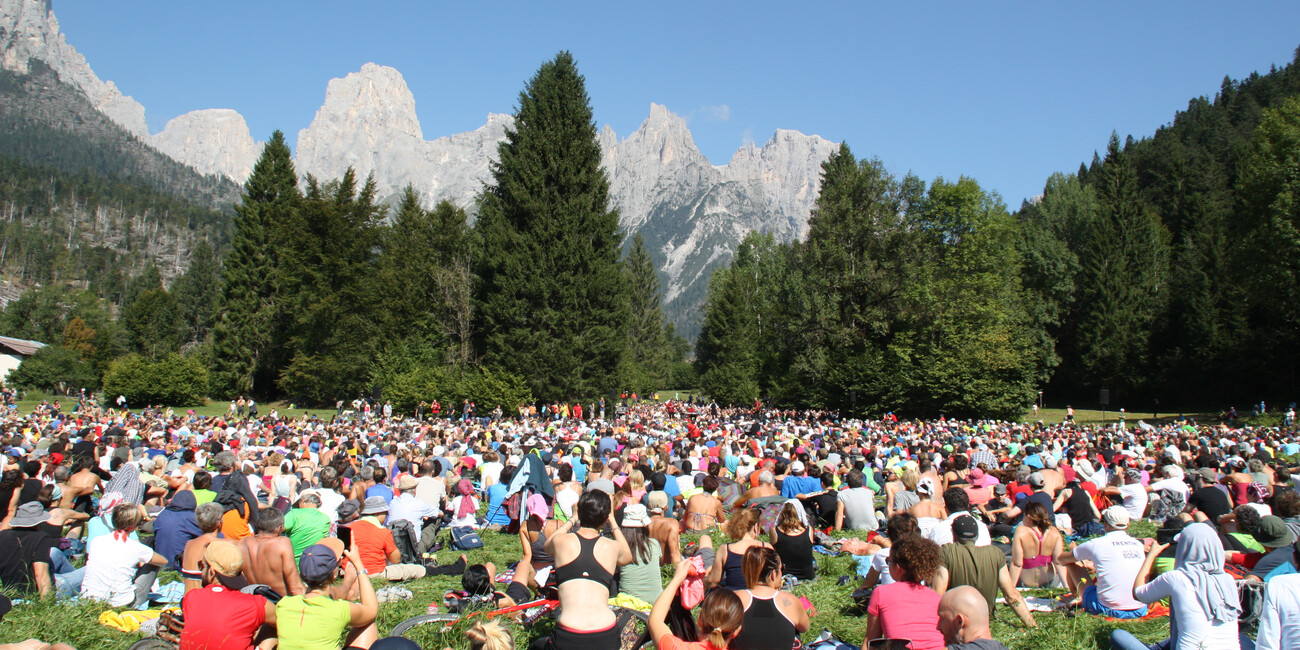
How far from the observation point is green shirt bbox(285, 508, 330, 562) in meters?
6.52

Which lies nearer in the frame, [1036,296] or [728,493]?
[728,493]

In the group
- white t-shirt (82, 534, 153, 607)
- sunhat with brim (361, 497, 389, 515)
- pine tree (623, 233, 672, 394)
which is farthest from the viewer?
pine tree (623, 233, 672, 394)

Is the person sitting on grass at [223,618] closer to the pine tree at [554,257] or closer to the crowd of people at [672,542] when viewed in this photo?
the crowd of people at [672,542]

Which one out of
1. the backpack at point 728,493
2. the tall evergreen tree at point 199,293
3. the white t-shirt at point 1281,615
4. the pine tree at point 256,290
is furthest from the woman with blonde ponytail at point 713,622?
the tall evergreen tree at point 199,293

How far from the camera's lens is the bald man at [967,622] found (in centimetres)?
380

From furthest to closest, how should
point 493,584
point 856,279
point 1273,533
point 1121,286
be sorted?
point 1121,286 < point 856,279 < point 493,584 < point 1273,533

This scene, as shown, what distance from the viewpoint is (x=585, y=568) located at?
4.68 metres

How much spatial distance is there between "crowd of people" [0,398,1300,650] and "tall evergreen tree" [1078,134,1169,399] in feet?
119

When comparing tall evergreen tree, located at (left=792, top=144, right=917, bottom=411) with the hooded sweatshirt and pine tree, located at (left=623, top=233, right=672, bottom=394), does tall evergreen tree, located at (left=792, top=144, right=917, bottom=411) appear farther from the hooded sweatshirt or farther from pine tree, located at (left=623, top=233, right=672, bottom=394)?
pine tree, located at (left=623, top=233, right=672, bottom=394)

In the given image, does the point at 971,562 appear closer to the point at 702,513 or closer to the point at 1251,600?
the point at 1251,600

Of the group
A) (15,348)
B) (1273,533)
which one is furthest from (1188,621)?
(15,348)

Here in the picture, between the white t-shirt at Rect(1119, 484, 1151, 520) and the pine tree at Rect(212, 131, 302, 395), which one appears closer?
the white t-shirt at Rect(1119, 484, 1151, 520)

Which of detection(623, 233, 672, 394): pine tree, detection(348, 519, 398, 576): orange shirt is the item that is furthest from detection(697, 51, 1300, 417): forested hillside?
detection(348, 519, 398, 576): orange shirt

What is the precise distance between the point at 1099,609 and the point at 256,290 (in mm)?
50882
